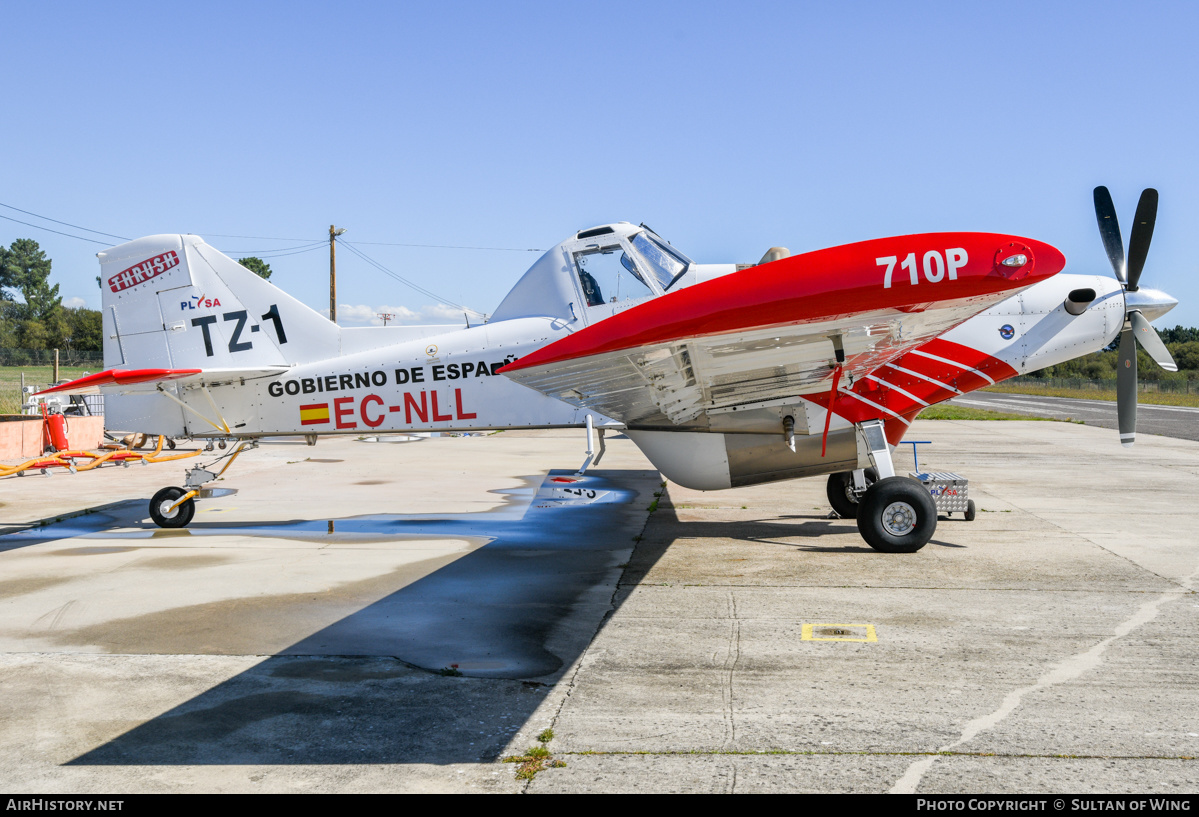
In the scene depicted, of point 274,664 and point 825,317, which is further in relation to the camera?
point 274,664

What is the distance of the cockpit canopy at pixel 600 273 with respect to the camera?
9.05 meters

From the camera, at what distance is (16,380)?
5262cm

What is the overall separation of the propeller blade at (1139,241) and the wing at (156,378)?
9.63 meters

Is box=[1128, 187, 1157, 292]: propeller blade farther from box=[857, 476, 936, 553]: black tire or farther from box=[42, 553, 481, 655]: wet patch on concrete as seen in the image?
box=[42, 553, 481, 655]: wet patch on concrete

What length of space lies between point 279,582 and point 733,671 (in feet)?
15.0

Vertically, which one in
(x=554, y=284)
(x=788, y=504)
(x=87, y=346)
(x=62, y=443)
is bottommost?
(x=788, y=504)

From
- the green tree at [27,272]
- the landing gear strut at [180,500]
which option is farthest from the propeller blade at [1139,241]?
the green tree at [27,272]

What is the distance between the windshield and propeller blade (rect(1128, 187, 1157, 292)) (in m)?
4.62

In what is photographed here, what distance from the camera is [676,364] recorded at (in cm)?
607

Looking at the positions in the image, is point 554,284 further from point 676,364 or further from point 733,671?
point 733,671

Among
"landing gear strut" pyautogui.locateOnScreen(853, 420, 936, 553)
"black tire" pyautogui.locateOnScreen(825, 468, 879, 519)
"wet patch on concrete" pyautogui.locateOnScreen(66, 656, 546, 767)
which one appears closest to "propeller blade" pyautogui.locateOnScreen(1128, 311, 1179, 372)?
"landing gear strut" pyautogui.locateOnScreen(853, 420, 936, 553)

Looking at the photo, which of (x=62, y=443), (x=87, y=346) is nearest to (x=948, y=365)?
(x=62, y=443)

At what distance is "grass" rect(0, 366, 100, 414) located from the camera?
97.7ft

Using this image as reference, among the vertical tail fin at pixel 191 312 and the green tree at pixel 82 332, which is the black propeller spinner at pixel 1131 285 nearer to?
the vertical tail fin at pixel 191 312
